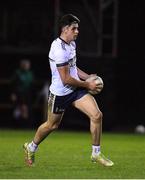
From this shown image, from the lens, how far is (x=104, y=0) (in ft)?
80.3

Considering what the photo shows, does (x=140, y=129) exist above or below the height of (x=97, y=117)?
below

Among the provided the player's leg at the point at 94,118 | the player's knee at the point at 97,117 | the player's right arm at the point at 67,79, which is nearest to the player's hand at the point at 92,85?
the player's right arm at the point at 67,79

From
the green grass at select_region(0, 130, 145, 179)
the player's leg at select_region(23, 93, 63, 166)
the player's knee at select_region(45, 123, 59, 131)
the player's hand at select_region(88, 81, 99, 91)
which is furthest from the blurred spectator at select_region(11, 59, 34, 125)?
the player's hand at select_region(88, 81, 99, 91)

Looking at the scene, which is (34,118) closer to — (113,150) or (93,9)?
(93,9)

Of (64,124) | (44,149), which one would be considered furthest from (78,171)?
(64,124)

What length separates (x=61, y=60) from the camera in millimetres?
12641

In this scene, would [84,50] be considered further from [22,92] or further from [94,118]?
[94,118]

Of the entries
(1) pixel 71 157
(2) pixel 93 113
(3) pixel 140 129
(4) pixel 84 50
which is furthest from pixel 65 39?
(4) pixel 84 50

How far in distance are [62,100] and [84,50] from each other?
38.4ft

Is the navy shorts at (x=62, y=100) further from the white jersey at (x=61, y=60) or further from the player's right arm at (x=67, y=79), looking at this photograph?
the player's right arm at (x=67, y=79)

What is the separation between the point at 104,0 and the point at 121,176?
13457mm

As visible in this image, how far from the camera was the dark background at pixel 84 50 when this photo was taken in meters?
24.6

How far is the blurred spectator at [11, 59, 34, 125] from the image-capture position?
965 inches

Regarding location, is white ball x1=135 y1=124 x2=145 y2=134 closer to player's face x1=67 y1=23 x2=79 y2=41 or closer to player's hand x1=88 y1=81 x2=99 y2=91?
player's hand x1=88 y1=81 x2=99 y2=91
